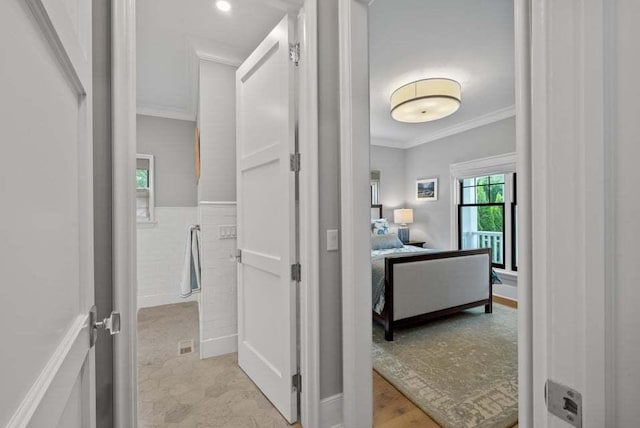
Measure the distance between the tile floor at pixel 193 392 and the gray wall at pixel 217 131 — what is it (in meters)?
1.41

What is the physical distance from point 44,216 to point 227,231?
2265 mm

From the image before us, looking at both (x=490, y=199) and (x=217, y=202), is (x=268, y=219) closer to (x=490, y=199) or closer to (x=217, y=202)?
(x=217, y=202)

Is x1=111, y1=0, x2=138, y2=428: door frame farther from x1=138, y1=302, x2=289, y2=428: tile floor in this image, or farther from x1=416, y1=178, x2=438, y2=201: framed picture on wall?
x1=416, y1=178, x2=438, y2=201: framed picture on wall

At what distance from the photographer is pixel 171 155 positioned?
4.07 m

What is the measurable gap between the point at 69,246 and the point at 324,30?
60.9 inches

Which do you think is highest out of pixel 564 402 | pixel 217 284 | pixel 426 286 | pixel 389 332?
pixel 564 402

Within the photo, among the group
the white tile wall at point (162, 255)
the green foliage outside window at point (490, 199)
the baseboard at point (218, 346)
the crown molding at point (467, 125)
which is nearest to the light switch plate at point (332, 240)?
the baseboard at point (218, 346)

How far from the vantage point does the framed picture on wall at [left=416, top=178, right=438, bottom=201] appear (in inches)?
214

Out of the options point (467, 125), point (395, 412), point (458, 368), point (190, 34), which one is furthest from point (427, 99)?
point (395, 412)

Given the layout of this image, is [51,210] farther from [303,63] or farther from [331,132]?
[303,63]

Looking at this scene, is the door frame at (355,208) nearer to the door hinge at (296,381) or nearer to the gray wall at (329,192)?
the gray wall at (329,192)

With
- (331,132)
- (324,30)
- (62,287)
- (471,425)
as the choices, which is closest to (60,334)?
(62,287)

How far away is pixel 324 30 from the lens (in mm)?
1582

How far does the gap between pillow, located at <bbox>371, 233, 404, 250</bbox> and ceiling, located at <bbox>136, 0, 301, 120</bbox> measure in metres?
3.10
